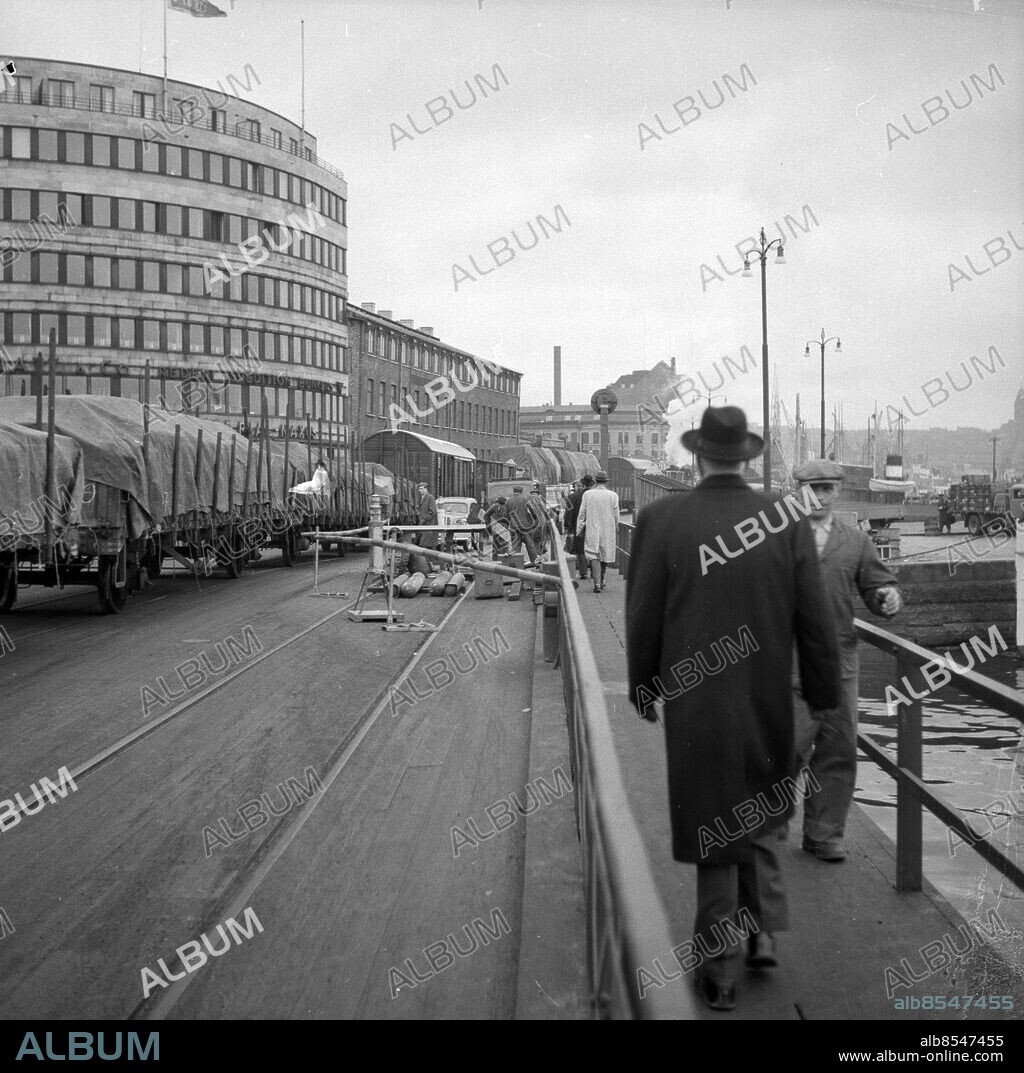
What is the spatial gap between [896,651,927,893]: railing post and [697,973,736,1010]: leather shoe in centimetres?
130

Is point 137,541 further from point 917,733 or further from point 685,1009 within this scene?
point 685,1009

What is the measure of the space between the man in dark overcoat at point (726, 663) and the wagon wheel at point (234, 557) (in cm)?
1969

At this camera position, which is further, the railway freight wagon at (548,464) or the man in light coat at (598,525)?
the railway freight wagon at (548,464)

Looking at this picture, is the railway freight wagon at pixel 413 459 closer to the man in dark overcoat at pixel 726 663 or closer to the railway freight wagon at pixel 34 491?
the railway freight wagon at pixel 34 491

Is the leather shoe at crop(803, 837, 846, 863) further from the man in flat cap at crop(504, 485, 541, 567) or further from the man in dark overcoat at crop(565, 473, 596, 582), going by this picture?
the man in flat cap at crop(504, 485, 541, 567)

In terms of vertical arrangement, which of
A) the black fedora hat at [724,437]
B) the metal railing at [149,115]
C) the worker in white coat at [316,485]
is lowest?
the black fedora hat at [724,437]

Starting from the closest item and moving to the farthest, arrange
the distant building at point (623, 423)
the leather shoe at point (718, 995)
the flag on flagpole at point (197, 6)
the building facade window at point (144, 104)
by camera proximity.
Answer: the leather shoe at point (718, 995), the flag on flagpole at point (197, 6), the building facade window at point (144, 104), the distant building at point (623, 423)

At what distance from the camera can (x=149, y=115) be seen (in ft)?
184

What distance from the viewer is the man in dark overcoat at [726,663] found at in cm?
381

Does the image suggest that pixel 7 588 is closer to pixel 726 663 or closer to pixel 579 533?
pixel 579 533

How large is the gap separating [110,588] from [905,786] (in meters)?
13.7

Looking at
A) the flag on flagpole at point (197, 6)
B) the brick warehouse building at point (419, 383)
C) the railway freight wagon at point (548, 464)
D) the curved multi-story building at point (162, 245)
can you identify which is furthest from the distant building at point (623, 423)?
the flag on flagpole at point (197, 6)

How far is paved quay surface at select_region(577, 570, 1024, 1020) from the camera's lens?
3.85m

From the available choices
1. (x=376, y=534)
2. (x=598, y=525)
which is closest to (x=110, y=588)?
(x=376, y=534)
